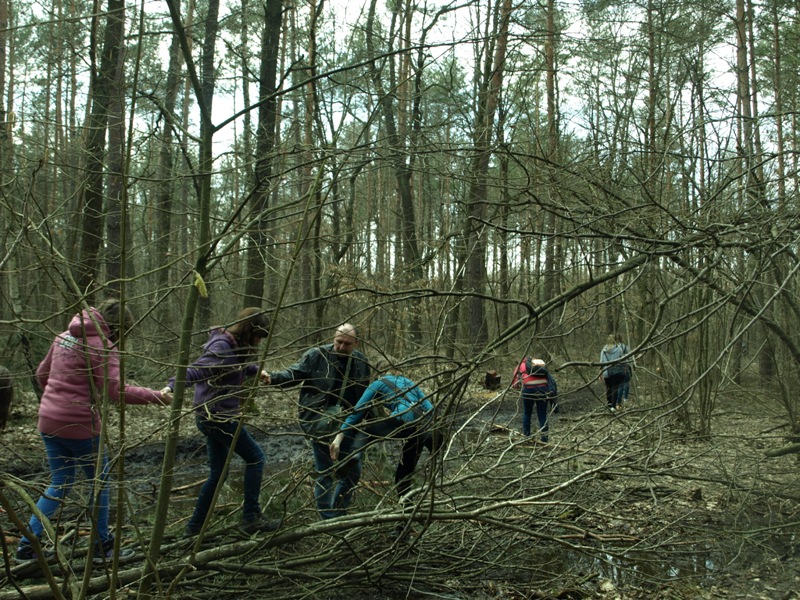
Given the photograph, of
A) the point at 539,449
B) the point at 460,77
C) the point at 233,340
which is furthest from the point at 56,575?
the point at 460,77

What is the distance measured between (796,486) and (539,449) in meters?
2.32

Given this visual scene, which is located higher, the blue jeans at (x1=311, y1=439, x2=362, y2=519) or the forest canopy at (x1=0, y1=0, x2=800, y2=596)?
the forest canopy at (x1=0, y1=0, x2=800, y2=596)

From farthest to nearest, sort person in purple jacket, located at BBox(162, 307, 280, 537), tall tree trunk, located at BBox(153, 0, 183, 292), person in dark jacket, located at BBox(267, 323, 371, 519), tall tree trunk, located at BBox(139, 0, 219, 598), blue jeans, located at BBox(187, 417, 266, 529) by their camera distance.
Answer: person in dark jacket, located at BBox(267, 323, 371, 519)
blue jeans, located at BBox(187, 417, 266, 529)
person in purple jacket, located at BBox(162, 307, 280, 537)
tall tree trunk, located at BBox(153, 0, 183, 292)
tall tree trunk, located at BBox(139, 0, 219, 598)

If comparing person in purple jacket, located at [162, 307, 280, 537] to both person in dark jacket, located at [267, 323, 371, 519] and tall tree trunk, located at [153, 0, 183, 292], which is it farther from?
tall tree trunk, located at [153, 0, 183, 292]

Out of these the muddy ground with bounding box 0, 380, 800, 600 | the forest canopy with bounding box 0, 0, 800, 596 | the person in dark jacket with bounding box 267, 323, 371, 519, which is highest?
the forest canopy with bounding box 0, 0, 800, 596

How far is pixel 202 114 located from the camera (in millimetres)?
3012

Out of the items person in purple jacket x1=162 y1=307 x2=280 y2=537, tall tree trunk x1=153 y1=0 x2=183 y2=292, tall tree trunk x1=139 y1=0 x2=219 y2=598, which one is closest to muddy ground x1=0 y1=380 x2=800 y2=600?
tall tree trunk x1=139 y1=0 x2=219 y2=598

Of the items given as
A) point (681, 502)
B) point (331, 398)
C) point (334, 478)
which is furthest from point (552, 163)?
point (681, 502)

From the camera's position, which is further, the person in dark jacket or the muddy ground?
the person in dark jacket

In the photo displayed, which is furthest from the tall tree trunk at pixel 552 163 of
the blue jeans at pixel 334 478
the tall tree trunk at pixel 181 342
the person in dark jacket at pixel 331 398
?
the blue jeans at pixel 334 478

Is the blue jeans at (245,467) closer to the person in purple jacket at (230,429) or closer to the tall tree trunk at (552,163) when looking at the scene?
the person in purple jacket at (230,429)

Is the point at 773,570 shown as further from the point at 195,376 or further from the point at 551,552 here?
the point at 195,376

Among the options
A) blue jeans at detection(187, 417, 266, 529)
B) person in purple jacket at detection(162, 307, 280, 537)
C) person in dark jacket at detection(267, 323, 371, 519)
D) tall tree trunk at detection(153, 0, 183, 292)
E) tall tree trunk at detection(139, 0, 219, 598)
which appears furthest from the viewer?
person in dark jacket at detection(267, 323, 371, 519)

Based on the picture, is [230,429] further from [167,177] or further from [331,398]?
[167,177]
